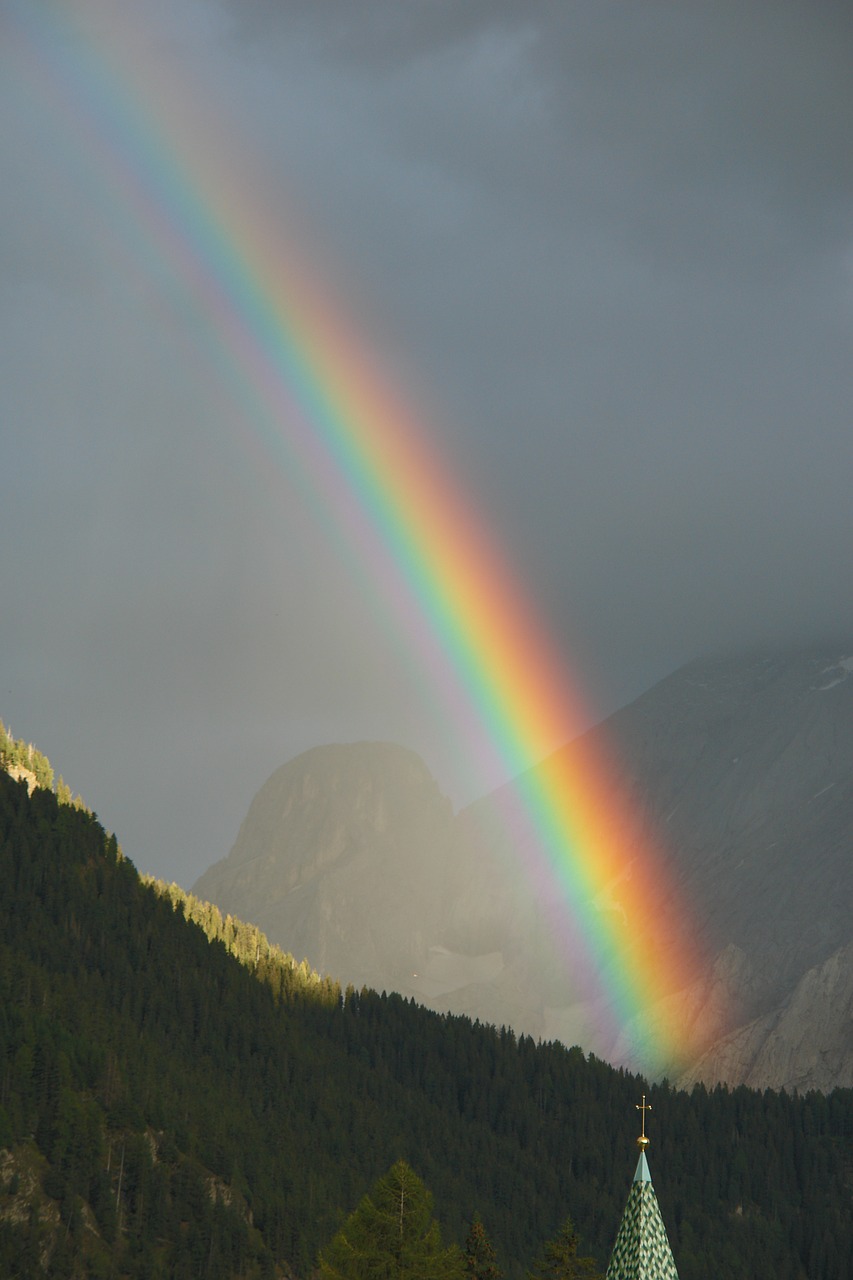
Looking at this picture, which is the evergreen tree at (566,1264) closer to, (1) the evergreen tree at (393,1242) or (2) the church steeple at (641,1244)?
(2) the church steeple at (641,1244)

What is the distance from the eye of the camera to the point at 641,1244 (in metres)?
91.8

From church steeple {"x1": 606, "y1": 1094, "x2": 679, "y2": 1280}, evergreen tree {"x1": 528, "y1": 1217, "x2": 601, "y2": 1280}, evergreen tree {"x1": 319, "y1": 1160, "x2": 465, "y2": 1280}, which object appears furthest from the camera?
evergreen tree {"x1": 528, "y1": 1217, "x2": 601, "y2": 1280}

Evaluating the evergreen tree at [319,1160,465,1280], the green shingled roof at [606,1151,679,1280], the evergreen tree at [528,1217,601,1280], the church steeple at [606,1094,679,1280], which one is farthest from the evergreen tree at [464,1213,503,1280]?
the church steeple at [606,1094,679,1280]

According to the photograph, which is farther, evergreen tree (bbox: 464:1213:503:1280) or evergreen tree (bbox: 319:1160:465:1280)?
evergreen tree (bbox: 464:1213:503:1280)

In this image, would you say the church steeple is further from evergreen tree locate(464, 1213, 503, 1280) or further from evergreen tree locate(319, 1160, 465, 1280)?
evergreen tree locate(319, 1160, 465, 1280)

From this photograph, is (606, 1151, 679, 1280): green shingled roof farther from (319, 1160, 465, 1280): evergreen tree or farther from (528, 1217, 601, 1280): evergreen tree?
(319, 1160, 465, 1280): evergreen tree

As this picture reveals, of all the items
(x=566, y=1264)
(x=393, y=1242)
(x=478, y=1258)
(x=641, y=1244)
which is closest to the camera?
(x=641, y=1244)

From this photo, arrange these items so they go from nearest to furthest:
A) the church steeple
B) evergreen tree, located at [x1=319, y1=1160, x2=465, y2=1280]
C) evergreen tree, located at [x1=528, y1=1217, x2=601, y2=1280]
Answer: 1. the church steeple
2. evergreen tree, located at [x1=319, y1=1160, x2=465, y2=1280]
3. evergreen tree, located at [x1=528, y1=1217, x2=601, y2=1280]

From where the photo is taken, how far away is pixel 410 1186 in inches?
3866

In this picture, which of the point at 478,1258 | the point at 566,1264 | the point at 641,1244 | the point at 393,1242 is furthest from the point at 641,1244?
the point at 393,1242

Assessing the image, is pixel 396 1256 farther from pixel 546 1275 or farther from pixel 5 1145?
pixel 5 1145

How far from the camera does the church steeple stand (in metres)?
91.4

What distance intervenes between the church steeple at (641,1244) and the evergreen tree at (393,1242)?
9.03 metres

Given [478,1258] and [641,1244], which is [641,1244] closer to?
[641,1244]
